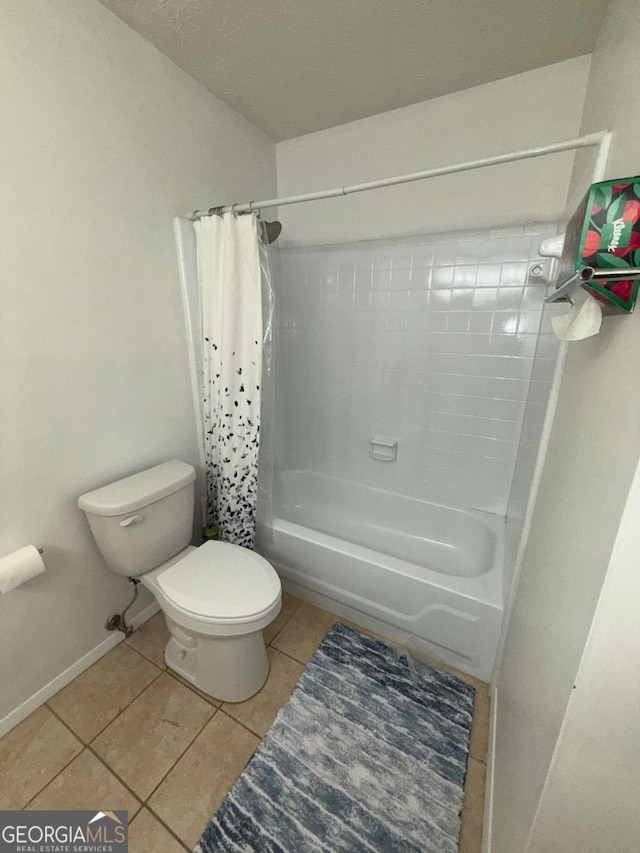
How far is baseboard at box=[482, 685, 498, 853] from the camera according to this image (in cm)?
89

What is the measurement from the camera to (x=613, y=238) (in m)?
0.49

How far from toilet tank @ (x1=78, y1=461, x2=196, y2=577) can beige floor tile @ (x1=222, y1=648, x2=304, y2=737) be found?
609 millimetres

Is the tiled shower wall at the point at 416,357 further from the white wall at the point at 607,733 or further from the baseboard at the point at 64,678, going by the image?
the baseboard at the point at 64,678

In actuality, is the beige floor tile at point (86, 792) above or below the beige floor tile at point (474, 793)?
above

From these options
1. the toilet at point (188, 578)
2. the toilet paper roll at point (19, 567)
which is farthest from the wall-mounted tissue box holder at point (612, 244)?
the toilet paper roll at point (19, 567)

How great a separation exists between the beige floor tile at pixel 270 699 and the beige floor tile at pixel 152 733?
0.11m

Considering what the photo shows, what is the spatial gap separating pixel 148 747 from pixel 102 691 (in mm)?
307

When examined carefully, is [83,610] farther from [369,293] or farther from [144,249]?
[369,293]

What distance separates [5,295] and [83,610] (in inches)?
44.9

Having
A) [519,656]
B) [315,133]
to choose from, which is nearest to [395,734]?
[519,656]

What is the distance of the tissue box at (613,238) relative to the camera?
1.56ft

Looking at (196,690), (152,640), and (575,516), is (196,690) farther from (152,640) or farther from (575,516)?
(575,516)

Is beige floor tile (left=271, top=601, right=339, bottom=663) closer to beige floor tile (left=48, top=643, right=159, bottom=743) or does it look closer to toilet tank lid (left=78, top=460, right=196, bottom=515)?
beige floor tile (left=48, top=643, right=159, bottom=743)

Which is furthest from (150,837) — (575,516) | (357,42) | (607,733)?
(357,42)
